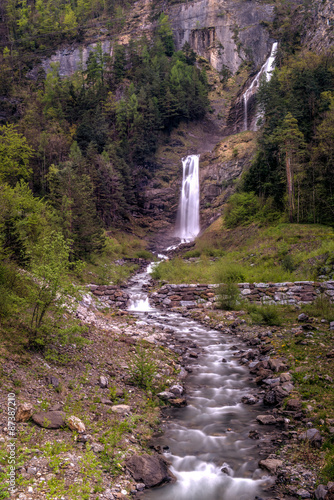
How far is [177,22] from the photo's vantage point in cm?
7831

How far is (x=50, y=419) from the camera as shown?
4832mm

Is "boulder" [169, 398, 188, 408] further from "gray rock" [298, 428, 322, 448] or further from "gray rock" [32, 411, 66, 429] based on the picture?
"gray rock" [32, 411, 66, 429]

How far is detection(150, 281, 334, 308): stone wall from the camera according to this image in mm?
14047

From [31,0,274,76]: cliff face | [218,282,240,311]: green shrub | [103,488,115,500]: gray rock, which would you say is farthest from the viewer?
[31,0,274,76]: cliff face

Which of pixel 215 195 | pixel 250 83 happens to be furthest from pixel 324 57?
pixel 250 83

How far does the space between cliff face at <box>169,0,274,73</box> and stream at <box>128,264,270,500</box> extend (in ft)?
238

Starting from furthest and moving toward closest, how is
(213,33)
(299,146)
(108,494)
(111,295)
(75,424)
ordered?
(213,33), (299,146), (111,295), (75,424), (108,494)

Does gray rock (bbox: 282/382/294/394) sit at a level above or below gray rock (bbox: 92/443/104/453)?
below

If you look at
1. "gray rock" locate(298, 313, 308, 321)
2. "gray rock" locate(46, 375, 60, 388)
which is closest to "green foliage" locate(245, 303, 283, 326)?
"gray rock" locate(298, 313, 308, 321)

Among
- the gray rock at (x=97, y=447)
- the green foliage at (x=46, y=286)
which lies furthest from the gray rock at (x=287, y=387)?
the green foliage at (x=46, y=286)

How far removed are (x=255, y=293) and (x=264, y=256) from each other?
480 cm

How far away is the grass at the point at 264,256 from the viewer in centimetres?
1642

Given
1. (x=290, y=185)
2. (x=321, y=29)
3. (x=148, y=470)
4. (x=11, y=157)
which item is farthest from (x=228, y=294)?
(x=321, y=29)

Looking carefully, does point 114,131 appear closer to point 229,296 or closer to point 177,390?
point 229,296
